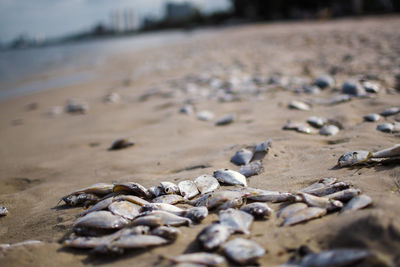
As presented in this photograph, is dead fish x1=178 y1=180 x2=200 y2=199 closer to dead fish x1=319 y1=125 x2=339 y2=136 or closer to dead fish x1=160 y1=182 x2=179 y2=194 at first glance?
dead fish x1=160 y1=182 x2=179 y2=194

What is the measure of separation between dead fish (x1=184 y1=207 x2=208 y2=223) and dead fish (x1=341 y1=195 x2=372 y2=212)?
712 mm

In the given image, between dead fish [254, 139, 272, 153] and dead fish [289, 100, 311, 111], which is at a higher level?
dead fish [289, 100, 311, 111]

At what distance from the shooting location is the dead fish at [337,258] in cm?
104

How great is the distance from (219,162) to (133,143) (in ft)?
3.60

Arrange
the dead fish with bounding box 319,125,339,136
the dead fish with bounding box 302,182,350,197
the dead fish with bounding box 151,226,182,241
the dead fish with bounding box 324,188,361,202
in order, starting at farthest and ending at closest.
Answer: the dead fish with bounding box 319,125,339,136, the dead fish with bounding box 302,182,350,197, the dead fish with bounding box 324,188,361,202, the dead fish with bounding box 151,226,182,241

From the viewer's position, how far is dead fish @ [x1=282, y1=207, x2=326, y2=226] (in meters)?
1.42

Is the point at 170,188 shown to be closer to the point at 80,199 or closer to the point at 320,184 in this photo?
the point at 80,199

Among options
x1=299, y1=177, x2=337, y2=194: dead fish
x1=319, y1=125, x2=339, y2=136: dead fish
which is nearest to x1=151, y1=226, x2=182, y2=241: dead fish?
x1=299, y1=177, x2=337, y2=194: dead fish

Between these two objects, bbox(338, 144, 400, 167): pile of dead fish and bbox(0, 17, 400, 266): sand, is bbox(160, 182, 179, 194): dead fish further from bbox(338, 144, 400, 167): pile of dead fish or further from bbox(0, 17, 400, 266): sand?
bbox(338, 144, 400, 167): pile of dead fish

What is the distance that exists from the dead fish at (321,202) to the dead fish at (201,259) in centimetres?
60

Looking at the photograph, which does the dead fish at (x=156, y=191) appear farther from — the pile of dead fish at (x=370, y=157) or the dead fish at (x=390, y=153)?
the dead fish at (x=390, y=153)

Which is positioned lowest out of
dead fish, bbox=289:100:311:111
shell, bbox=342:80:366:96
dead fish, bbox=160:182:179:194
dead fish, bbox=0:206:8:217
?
dead fish, bbox=0:206:8:217

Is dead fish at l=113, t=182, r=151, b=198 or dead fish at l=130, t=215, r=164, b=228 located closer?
dead fish at l=130, t=215, r=164, b=228

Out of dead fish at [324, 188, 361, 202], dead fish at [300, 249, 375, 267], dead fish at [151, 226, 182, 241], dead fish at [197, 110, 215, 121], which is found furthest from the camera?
dead fish at [197, 110, 215, 121]
